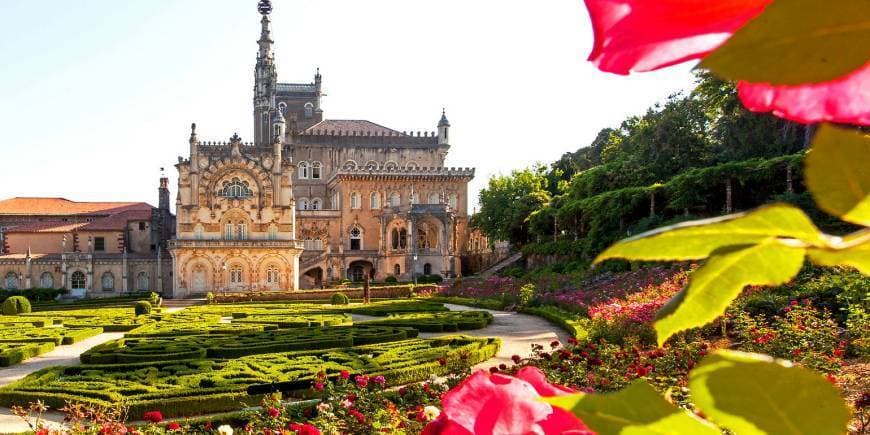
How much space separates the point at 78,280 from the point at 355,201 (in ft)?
52.5

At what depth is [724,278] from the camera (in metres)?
0.42

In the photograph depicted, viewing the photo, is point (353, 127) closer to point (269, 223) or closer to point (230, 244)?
point (269, 223)

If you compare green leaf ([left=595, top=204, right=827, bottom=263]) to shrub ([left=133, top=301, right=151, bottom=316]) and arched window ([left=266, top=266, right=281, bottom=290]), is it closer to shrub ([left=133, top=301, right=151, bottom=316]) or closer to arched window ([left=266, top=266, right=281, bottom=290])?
shrub ([left=133, top=301, right=151, bottom=316])

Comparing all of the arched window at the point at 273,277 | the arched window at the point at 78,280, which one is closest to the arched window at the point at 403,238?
the arched window at the point at 273,277

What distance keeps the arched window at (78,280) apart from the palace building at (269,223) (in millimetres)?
53

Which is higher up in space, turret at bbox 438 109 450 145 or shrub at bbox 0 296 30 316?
turret at bbox 438 109 450 145

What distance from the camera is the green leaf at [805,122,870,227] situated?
0.40 m

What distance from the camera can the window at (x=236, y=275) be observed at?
37406mm

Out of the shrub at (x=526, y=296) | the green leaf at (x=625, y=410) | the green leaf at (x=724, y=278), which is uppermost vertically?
the green leaf at (x=724, y=278)

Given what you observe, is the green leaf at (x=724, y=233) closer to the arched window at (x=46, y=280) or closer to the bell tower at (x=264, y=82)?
the arched window at (x=46, y=280)

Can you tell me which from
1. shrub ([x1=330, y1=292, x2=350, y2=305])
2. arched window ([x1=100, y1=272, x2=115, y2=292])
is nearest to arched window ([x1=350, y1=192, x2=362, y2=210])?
Answer: arched window ([x1=100, y1=272, x2=115, y2=292])

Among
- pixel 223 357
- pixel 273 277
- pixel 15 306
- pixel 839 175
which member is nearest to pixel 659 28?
pixel 839 175

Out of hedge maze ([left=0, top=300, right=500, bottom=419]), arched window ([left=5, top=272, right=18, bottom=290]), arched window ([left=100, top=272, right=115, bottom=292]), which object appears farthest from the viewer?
arched window ([left=100, top=272, right=115, bottom=292])

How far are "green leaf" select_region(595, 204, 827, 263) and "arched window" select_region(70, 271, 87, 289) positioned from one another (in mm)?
44000
